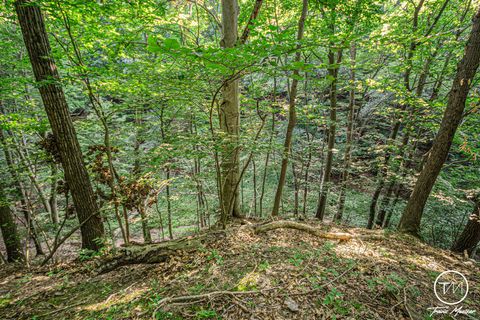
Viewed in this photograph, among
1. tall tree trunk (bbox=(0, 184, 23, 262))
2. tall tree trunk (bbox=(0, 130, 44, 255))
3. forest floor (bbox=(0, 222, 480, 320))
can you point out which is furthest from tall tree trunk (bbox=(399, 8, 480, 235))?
tall tree trunk (bbox=(0, 184, 23, 262))

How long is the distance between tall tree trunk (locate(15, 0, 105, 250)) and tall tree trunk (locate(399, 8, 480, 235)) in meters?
6.78

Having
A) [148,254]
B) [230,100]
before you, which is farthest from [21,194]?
[230,100]

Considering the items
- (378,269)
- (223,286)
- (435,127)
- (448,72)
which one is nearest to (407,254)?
(378,269)

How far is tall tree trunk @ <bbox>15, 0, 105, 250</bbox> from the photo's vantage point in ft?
11.3

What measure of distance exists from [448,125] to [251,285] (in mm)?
5036

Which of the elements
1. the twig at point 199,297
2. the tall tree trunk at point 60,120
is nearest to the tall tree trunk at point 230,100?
the twig at point 199,297

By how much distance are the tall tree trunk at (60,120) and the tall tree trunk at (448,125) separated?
6.78 meters

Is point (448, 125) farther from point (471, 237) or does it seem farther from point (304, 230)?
point (471, 237)

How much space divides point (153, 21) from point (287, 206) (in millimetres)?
10515

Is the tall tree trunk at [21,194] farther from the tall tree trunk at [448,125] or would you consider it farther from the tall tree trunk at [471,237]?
the tall tree trunk at [471,237]

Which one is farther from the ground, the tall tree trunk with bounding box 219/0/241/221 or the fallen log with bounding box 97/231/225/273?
the tall tree trunk with bounding box 219/0/241/221

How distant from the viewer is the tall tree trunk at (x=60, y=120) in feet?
11.3

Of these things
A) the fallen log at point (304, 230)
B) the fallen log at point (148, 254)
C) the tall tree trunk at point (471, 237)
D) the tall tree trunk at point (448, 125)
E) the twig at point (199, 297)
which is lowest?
the tall tree trunk at point (471, 237)

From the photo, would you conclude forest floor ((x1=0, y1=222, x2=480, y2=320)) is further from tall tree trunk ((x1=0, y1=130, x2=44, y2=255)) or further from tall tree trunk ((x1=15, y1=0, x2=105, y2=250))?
tall tree trunk ((x1=0, y1=130, x2=44, y2=255))
